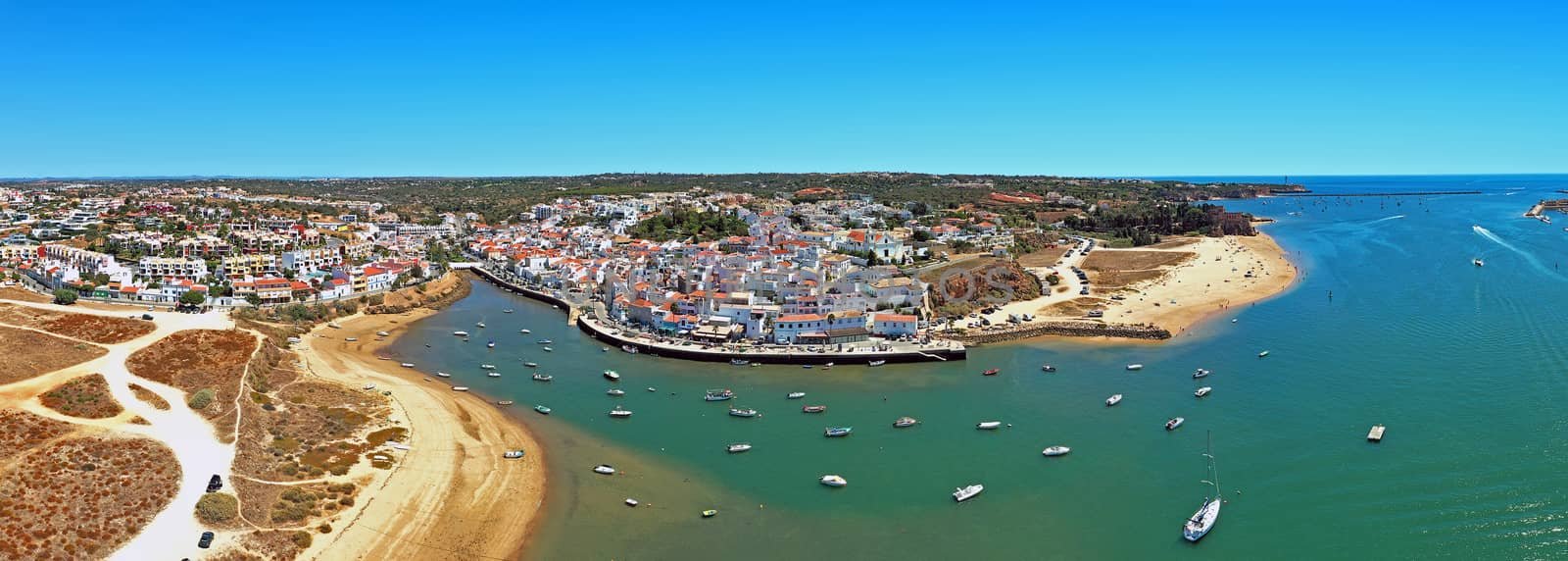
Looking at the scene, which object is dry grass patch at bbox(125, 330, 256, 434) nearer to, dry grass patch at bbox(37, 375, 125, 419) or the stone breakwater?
dry grass patch at bbox(37, 375, 125, 419)

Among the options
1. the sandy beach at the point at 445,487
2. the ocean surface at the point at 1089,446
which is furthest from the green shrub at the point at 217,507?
the ocean surface at the point at 1089,446

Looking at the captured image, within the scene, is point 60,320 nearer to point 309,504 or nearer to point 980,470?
point 309,504

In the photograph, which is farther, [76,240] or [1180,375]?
[76,240]

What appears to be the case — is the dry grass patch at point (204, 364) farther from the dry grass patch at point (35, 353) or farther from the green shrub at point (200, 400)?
the dry grass patch at point (35, 353)

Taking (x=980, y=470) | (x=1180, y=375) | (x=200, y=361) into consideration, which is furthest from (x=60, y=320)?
(x=1180, y=375)

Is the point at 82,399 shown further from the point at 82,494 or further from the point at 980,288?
the point at 980,288

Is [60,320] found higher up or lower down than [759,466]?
higher up
